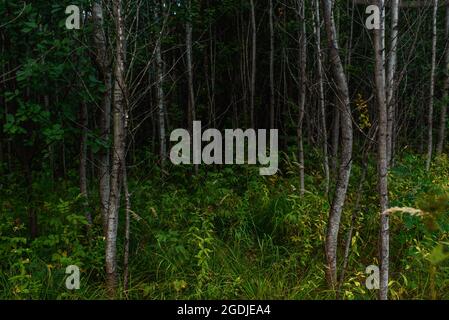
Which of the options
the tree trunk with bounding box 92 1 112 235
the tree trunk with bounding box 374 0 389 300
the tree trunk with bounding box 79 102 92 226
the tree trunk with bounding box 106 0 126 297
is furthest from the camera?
the tree trunk with bounding box 79 102 92 226

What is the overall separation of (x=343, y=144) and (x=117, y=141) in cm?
211

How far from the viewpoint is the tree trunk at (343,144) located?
4.12m

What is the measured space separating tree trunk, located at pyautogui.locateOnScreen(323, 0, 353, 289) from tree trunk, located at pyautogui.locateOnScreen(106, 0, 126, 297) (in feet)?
6.23

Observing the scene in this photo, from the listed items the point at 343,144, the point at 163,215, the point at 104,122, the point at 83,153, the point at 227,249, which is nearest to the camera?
the point at 343,144

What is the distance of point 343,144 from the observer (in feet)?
14.0

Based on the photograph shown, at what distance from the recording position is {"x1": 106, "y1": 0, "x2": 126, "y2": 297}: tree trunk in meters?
4.00

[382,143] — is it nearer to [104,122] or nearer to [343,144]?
[343,144]

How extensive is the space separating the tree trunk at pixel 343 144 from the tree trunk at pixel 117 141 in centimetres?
190

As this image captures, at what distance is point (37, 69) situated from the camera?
4.54 meters

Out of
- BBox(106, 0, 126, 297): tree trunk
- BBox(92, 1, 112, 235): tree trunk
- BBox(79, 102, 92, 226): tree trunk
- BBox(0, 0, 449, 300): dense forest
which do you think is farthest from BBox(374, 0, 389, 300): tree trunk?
BBox(79, 102, 92, 226): tree trunk

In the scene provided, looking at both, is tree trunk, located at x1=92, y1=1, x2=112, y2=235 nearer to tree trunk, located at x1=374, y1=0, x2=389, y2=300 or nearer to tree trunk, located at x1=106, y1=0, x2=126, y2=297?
tree trunk, located at x1=106, y1=0, x2=126, y2=297

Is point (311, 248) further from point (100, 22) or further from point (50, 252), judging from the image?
point (100, 22)

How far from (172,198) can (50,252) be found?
2.07 metres

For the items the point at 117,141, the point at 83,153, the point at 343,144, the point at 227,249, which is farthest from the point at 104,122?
the point at 343,144
